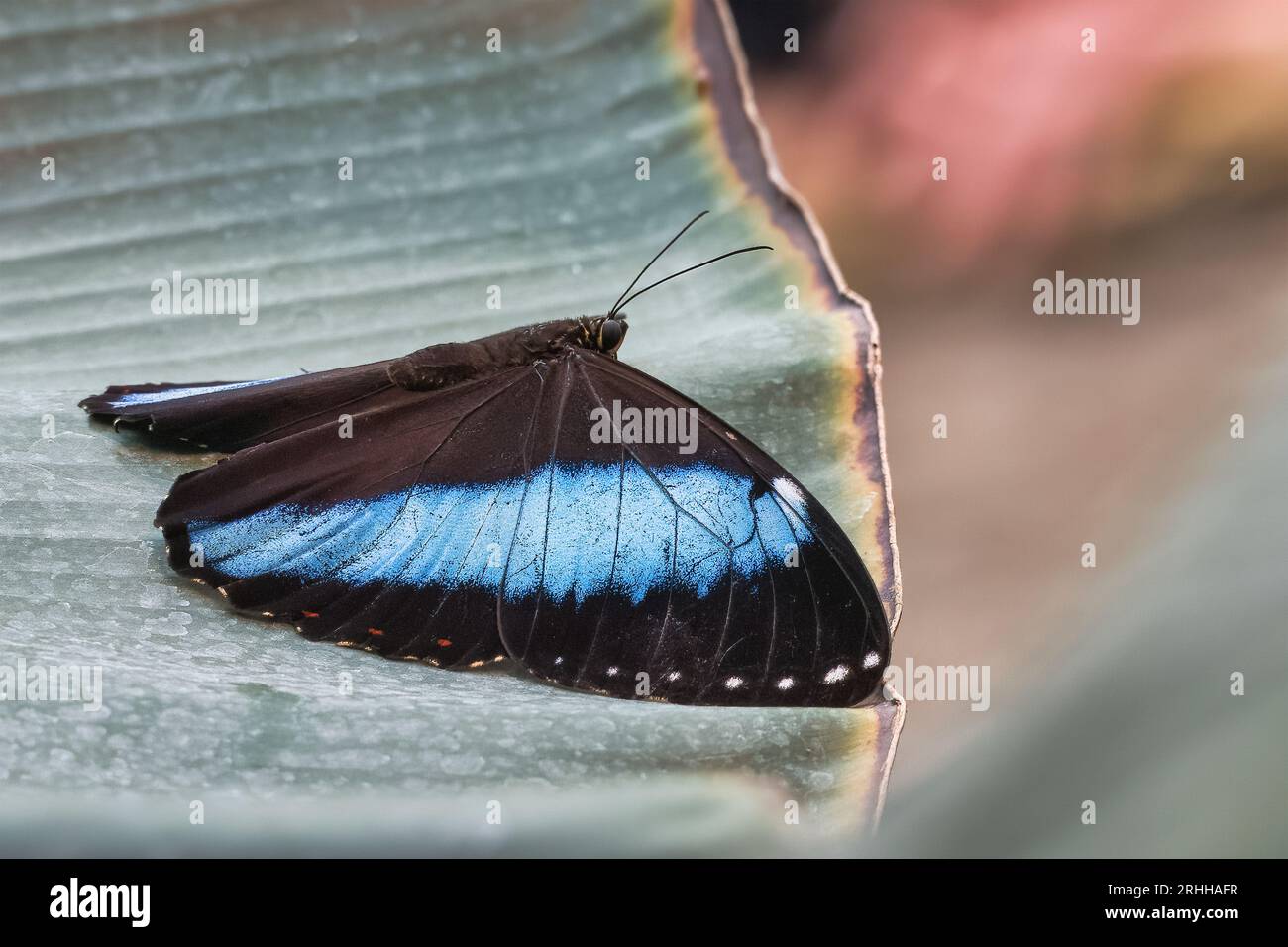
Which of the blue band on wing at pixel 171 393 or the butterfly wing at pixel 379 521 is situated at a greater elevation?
the blue band on wing at pixel 171 393

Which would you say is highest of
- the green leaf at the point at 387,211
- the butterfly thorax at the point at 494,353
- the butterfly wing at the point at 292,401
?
the green leaf at the point at 387,211

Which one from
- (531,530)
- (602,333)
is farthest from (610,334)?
(531,530)

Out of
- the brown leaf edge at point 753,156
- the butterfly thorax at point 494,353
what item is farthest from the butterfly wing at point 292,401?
the brown leaf edge at point 753,156

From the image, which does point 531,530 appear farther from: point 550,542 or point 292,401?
point 292,401

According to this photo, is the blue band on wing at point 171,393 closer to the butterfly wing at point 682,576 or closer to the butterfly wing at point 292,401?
the butterfly wing at point 292,401

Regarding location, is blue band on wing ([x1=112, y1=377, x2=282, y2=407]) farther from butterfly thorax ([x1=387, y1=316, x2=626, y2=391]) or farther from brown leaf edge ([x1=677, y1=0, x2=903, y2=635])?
brown leaf edge ([x1=677, y1=0, x2=903, y2=635])

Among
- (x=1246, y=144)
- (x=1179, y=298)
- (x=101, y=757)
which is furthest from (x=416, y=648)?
(x=1246, y=144)
